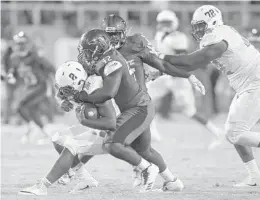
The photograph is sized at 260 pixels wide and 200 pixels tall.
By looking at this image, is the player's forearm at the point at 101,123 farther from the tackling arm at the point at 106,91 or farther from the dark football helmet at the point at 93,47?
the dark football helmet at the point at 93,47

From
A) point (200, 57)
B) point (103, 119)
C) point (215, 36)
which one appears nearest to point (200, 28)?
point (215, 36)

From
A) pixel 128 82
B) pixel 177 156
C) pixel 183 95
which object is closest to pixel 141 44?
pixel 128 82

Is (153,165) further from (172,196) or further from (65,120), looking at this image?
(65,120)

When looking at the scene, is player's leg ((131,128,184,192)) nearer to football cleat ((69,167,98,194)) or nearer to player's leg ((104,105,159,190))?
player's leg ((104,105,159,190))

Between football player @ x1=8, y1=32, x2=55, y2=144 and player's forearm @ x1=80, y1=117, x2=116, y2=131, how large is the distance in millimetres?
5572

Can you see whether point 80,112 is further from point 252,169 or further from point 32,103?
point 32,103

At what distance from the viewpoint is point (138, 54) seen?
21.0 feet

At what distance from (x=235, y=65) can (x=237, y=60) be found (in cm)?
5

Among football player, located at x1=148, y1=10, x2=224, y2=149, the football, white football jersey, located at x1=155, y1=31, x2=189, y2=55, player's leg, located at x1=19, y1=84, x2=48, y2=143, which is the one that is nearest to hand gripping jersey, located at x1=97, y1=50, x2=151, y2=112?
the football

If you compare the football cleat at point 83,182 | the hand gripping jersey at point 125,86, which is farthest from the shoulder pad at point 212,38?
the football cleat at point 83,182

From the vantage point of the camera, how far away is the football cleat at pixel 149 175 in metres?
6.08

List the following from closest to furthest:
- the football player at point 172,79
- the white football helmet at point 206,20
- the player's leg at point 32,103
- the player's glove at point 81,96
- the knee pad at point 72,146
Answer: the player's glove at point 81,96 < the knee pad at point 72,146 < the white football helmet at point 206,20 < the football player at point 172,79 < the player's leg at point 32,103

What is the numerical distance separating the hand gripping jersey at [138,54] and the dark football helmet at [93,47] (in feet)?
1.35

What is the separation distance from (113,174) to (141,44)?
69.3 inches
